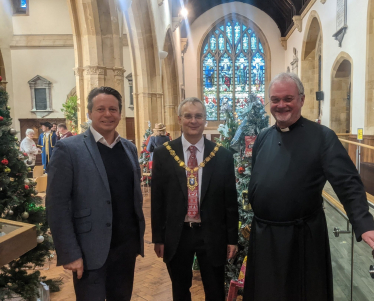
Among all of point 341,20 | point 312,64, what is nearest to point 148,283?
point 341,20

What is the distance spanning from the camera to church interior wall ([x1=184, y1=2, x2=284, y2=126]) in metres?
18.2

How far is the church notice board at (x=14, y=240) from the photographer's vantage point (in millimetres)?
1355

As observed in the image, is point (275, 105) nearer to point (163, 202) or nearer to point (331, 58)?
point (163, 202)

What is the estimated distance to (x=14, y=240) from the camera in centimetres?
142

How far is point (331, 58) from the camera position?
10.1m

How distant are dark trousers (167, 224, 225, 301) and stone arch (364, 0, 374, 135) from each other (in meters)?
6.44

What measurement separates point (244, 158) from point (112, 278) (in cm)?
160

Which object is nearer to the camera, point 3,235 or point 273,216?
point 3,235

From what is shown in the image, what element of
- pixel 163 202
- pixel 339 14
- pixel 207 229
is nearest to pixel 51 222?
pixel 163 202

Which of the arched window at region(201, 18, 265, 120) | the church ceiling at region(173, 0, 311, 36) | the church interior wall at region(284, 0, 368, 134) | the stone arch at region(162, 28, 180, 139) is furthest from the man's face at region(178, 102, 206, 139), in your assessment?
the arched window at region(201, 18, 265, 120)

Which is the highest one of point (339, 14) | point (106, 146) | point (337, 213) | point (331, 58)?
point (339, 14)

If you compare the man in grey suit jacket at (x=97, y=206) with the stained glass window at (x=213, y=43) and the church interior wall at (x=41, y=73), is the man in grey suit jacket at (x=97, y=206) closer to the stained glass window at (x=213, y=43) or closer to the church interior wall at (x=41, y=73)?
the church interior wall at (x=41, y=73)

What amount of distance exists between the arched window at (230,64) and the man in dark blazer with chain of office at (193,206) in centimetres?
1688

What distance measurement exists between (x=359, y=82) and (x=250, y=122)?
602 centimetres
